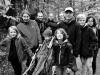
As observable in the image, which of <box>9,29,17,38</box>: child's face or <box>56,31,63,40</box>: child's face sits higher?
<box>9,29,17,38</box>: child's face

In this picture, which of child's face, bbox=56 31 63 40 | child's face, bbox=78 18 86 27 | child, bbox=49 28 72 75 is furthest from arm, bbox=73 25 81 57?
child's face, bbox=56 31 63 40

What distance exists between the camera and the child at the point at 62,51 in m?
3.89

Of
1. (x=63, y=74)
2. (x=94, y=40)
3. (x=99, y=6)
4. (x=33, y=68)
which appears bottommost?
(x=63, y=74)

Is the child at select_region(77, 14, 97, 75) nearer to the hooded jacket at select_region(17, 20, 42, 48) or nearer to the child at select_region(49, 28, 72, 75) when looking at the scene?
the child at select_region(49, 28, 72, 75)

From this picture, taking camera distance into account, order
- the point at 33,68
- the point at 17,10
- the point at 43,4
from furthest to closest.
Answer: the point at 43,4
the point at 17,10
the point at 33,68

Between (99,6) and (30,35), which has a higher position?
(99,6)

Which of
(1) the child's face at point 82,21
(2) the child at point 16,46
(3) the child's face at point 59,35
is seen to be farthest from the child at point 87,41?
(2) the child at point 16,46

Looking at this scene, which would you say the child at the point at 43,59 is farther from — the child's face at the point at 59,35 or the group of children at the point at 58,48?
the child's face at the point at 59,35

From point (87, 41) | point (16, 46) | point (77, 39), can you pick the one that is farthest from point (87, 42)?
point (16, 46)

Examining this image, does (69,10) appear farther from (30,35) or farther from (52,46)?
(30,35)

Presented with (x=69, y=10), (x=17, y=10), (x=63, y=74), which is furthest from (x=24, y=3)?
(x=63, y=74)

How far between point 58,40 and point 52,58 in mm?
457

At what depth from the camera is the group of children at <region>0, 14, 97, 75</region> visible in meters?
3.92

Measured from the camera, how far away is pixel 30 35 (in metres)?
4.77
